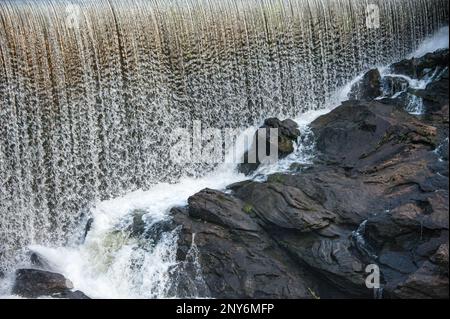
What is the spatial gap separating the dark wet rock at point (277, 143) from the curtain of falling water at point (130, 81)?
1.20 m

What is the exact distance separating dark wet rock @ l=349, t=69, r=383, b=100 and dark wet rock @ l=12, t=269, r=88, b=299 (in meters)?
8.99

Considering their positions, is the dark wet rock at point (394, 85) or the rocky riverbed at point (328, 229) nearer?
the rocky riverbed at point (328, 229)

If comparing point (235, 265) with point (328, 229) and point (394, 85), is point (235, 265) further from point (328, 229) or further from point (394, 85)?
point (394, 85)

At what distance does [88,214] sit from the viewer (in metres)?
12.7

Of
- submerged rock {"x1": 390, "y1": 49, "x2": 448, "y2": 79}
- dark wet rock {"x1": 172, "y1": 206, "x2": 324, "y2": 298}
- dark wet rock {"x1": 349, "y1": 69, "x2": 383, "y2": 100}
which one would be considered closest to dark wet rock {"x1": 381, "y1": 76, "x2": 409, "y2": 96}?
dark wet rock {"x1": 349, "y1": 69, "x2": 383, "y2": 100}

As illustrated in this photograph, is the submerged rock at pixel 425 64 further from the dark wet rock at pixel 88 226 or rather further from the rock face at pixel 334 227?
the dark wet rock at pixel 88 226

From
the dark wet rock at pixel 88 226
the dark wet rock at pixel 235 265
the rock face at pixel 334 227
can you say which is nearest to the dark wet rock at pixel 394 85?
the rock face at pixel 334 227

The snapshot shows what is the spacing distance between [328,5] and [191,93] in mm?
4789

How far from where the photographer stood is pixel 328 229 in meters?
10.6

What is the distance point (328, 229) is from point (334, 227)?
15 centimetres

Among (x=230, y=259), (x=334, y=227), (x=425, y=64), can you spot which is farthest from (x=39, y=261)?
(x=425, y=64)

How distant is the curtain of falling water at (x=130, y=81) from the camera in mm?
11875

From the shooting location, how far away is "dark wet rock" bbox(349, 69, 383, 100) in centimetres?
1506

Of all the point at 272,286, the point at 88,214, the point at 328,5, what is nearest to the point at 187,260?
the point at 272,286
